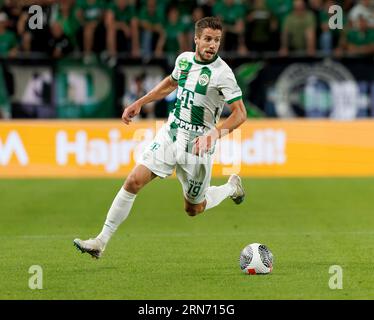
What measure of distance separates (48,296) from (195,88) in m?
2.86

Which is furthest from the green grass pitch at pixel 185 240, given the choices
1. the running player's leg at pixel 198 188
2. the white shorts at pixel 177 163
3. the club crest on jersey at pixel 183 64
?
the club crest on jersey at pixel 183 64

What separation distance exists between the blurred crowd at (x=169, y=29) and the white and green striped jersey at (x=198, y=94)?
1139 centimetres

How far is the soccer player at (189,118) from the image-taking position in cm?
1027

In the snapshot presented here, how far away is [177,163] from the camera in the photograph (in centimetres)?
1084

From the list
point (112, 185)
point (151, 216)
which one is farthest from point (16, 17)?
point (151, 216)

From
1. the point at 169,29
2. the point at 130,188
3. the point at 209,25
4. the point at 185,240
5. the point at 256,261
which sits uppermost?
the point at 209,25

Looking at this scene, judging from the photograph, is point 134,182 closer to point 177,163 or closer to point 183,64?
point 177,163

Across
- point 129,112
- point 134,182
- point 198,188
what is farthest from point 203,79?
point 198,188

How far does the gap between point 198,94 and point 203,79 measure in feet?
0.55

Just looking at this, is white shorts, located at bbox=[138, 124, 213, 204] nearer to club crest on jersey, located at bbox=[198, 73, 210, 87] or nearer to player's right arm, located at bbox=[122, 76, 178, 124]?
player's right arm, located at bbox=[122, 76, 178, 124]

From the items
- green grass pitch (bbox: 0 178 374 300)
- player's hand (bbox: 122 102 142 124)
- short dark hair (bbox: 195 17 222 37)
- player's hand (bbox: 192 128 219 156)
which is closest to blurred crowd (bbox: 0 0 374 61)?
green grass pitch (bbox: 0 178 374 300)

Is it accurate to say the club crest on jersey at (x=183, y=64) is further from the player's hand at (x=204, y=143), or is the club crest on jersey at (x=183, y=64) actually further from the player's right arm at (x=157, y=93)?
the player's hand at (x=204, y=143)

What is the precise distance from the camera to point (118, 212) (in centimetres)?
1048
